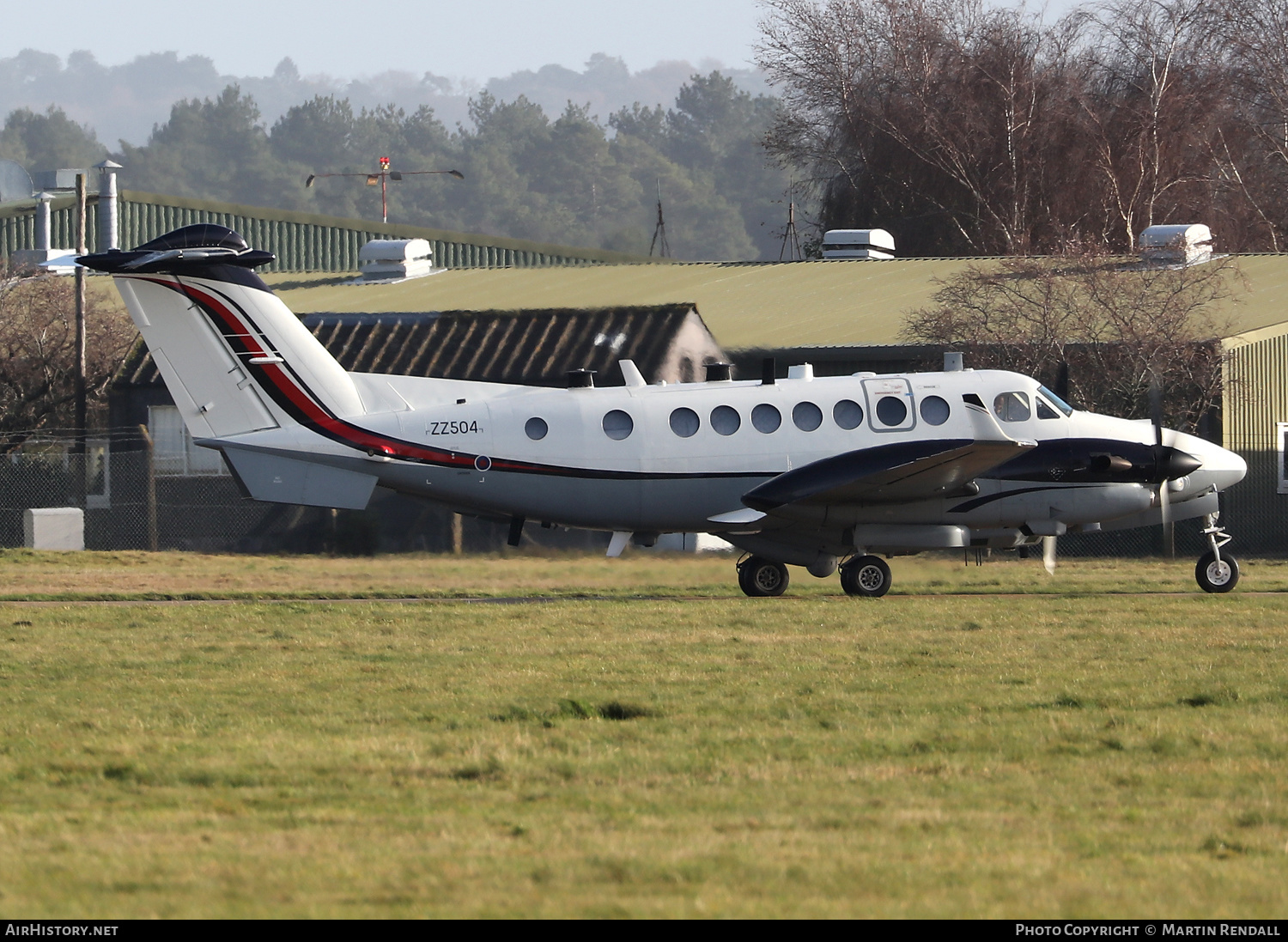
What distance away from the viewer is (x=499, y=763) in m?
10.6

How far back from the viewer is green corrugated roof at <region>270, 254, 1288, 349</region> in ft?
121

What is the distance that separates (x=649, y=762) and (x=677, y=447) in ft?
36.5

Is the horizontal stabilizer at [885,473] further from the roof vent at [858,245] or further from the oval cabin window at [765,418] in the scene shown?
the roof vent at [858,245]

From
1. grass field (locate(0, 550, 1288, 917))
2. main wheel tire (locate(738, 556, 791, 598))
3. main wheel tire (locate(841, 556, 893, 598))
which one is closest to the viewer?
grass field (locate(0, 550, 1288, 917))

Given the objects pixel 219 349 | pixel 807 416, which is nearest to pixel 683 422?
pixel 807 416

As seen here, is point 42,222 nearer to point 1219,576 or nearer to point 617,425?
point 617,425

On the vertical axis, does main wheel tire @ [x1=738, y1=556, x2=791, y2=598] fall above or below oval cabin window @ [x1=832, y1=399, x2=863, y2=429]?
below

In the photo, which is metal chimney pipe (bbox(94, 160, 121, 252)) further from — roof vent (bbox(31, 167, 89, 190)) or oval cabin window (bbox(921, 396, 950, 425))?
oval cabin window (bbox(921, 396, 950, 425))

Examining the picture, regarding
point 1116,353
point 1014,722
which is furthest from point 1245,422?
point 1014,722

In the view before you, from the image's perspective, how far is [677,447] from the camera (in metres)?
21.5

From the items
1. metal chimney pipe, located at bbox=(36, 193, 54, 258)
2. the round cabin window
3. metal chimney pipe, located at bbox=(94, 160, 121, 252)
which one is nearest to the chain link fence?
the round cabin window
